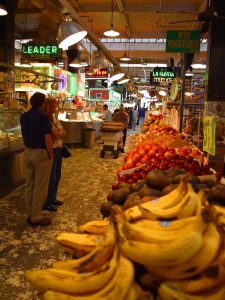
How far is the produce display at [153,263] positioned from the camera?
1229 mm

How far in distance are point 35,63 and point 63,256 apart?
11.8 m

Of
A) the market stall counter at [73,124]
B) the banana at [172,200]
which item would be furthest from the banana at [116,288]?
the market stall counter at [73,124]

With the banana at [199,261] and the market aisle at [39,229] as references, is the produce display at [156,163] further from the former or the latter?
the banana at [199,261]

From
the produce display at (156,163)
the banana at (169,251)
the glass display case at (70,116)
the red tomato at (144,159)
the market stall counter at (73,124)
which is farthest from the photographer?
the glass display case at (70,116)

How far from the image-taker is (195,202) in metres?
1.45

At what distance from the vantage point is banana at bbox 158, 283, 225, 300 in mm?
1218

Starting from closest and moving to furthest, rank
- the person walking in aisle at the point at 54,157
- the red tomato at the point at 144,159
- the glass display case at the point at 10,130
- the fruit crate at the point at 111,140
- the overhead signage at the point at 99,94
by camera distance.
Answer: the red tomato at the point at 144,159
the person walking in aisle at the point at 54,157
the glass display case at the point at 10,130
the fruit crate at the point at 111,140
the overhead signage at the point at 99,94

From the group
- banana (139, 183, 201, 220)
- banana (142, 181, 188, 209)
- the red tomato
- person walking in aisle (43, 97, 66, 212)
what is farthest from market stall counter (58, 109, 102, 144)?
banana (139, 183, 201, 220)

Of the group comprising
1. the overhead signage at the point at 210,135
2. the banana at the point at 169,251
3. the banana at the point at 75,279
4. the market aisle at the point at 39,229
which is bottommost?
the market aisle at the point at 39,229

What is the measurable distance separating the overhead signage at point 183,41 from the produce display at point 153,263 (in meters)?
7.64

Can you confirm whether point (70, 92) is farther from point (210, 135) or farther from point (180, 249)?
point (180, 249)

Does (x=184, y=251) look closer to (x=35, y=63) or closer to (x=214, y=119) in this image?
(x=214, y=119)

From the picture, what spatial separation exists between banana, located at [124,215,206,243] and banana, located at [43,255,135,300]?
102mm

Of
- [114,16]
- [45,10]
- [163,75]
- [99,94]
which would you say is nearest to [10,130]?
[45,10]
